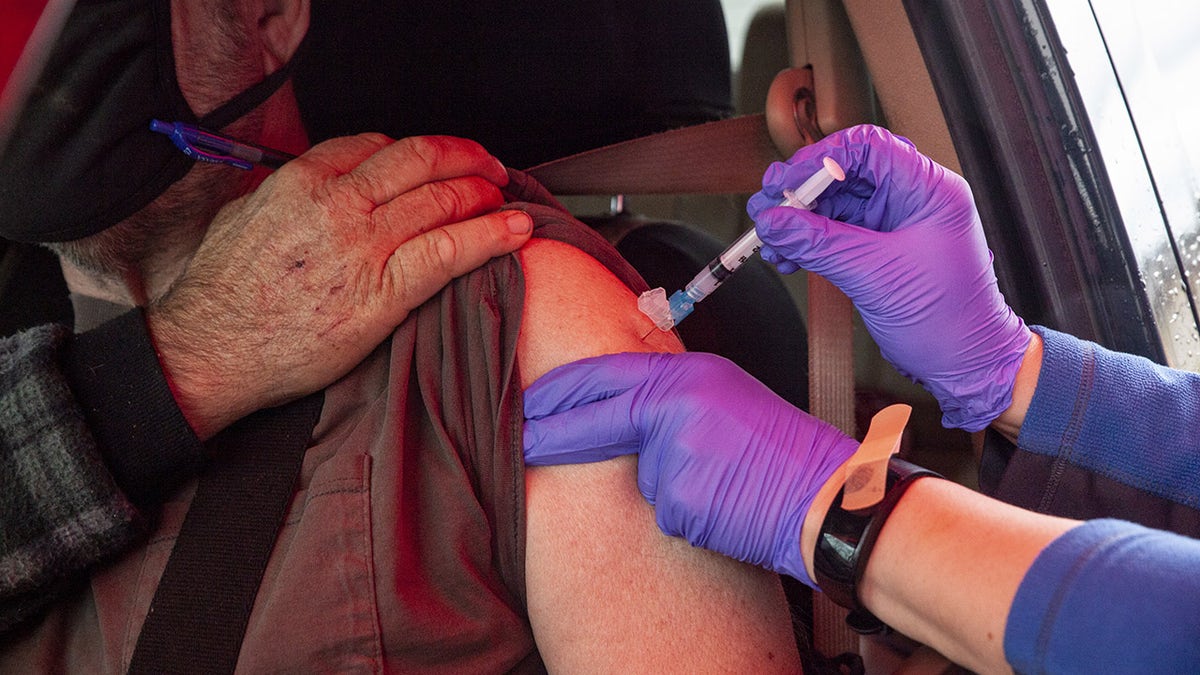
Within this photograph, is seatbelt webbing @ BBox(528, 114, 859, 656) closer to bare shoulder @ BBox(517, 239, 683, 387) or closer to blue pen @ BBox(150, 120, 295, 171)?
bare shoulder @ BBox(517, 239, 683, 387)

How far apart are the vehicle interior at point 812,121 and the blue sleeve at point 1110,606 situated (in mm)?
492

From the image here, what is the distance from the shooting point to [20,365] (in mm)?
1122

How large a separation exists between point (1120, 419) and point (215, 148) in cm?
134

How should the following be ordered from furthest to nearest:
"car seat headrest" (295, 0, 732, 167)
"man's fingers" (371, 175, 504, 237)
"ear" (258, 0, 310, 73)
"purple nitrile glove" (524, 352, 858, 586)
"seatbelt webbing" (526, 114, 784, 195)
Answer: "car seat headrest" (295, 0, 732, 167) → "seatbelt webbing" (526, 114, 784, 195) → "ear" (258, 0, 310, 73) → "man's fingers" (371, 175, 504, 237) → "purple nitrile glove" (524, 352, 858, 586)

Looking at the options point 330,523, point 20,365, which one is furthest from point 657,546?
point 20,365

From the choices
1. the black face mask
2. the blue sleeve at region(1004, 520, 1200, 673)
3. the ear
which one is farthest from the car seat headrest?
the blue sleeve at region(1004, 520, 1200, 673)

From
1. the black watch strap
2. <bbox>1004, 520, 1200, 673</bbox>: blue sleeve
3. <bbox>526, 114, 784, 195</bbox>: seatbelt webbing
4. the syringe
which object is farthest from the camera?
<bbox>526, 114, 784, 195</bbox>: seatbelt webbing

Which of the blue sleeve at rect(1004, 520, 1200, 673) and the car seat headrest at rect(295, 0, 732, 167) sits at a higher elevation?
the car seat headrest at rect(295, 0, 732, 167)

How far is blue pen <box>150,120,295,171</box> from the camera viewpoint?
48.1 inches

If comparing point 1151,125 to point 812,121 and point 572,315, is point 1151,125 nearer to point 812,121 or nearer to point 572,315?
point 812,121

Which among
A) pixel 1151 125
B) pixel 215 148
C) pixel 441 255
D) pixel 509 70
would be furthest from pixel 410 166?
pixel 1151 125

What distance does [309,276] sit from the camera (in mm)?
1187

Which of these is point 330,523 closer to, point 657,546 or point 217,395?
point 217,395

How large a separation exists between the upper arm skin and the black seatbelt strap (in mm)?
353
